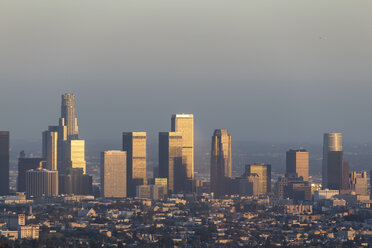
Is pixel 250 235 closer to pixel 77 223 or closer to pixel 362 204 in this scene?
pixel 77 223

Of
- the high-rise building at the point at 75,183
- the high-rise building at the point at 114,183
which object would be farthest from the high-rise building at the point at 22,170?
the high-rise building at the point at 114,183

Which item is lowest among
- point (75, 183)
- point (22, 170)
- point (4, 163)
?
point (75, 183)

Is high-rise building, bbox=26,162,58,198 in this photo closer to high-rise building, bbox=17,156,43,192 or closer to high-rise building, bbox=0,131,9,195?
high-rise building, bbox=17,156,43,192

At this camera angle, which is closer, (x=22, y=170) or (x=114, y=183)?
(x=22, y=170)

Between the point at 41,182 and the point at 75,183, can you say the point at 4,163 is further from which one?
the point at 75,183

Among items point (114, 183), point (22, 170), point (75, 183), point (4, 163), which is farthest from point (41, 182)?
point (114, 183)

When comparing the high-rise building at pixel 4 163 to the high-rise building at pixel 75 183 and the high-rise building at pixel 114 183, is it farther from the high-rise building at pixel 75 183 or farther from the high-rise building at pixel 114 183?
the high-rise building at pixel 114 183

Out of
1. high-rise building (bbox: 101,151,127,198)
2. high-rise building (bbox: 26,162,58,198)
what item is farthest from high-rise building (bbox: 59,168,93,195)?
high-rise building (bbox: 101,151,127,198)
